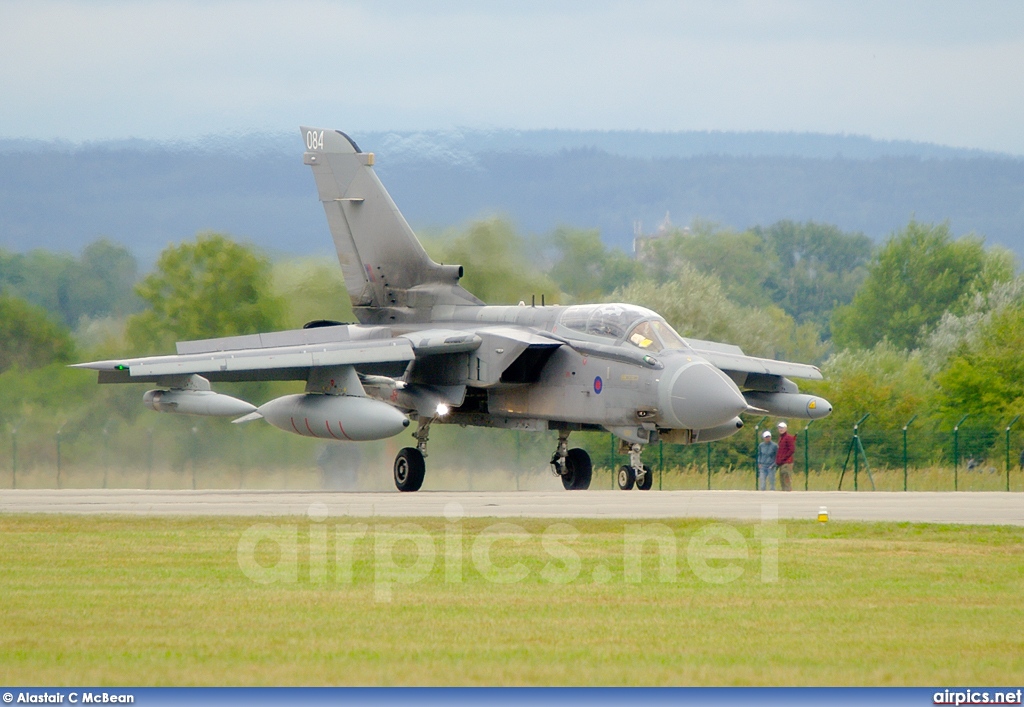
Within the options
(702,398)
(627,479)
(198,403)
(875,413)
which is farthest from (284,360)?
(875,413)

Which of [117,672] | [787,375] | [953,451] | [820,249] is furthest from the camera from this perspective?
[820,249]

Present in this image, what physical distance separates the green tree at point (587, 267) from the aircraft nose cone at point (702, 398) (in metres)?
14.8

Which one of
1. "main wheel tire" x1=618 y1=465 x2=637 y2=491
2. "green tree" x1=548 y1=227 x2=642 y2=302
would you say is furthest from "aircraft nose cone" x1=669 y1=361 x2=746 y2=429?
"green tree" x1=548 y1=227 x2=642 y2=302

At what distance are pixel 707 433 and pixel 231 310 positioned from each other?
11628 mm

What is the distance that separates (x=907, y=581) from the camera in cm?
1139

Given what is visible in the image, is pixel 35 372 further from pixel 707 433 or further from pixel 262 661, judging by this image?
pixel 262 661

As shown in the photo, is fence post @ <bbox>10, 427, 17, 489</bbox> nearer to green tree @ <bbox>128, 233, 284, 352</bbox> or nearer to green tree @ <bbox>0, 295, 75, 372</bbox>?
green tree @ <bbox>0, 295, 75, 372</bbox>

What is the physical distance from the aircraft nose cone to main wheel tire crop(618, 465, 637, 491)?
1.92 m

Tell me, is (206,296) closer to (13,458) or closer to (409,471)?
(13,458)

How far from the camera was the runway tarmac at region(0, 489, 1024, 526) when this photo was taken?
16469 mm

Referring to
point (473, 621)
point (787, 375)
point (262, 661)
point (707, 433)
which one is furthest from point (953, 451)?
point (262, 661)

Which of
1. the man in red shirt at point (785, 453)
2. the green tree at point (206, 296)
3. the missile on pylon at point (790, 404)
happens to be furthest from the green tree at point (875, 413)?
the green tree at point (206, 296)

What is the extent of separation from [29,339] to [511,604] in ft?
73.5

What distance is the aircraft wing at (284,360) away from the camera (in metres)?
21.0
